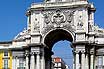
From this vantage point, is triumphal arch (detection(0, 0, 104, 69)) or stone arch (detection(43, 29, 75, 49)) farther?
stone arch (detection(43, 29, 75, 49))

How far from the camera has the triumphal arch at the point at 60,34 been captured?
2302 inches

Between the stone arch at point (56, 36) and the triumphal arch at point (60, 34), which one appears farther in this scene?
the stone arch at point (56, 36)

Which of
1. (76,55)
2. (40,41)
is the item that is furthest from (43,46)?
(76,55)

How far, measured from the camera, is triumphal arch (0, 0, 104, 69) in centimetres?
5847

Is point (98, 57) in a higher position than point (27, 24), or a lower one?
lower

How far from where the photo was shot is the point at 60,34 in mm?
62094

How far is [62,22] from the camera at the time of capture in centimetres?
5997

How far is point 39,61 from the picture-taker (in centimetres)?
5959

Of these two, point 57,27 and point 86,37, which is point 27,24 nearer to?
point 57,27

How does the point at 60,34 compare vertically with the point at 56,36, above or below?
above

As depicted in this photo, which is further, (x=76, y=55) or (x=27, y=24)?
(x=27, y=24)

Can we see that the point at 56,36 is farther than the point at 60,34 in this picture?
Yes

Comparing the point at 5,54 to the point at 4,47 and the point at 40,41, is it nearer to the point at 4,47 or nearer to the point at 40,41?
the point at 4,47

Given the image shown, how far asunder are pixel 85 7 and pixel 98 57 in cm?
671
